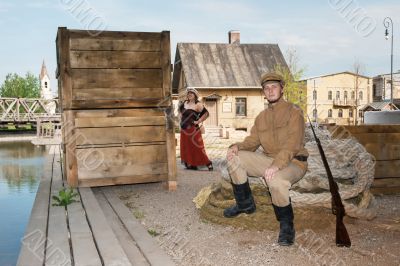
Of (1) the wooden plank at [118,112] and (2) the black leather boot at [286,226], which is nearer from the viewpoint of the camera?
(2) the black leather boot at [286,226]

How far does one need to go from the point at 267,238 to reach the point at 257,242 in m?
0.18

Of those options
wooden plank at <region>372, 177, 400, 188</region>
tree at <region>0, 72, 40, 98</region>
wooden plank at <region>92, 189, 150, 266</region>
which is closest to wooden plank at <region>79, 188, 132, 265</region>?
wooden plank at <region>92, 189, 150, 266</region>

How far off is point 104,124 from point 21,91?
261 ft

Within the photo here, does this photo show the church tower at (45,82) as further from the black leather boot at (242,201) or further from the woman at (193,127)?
the black leather boot at (242,201)

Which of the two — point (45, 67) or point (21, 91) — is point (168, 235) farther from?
point (45, 67)

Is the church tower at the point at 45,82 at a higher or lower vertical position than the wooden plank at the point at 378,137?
higher

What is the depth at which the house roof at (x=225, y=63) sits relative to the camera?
3203cm

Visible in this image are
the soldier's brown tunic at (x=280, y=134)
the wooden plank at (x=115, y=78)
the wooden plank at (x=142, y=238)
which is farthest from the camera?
the wooden plank at (x=115, y=78)

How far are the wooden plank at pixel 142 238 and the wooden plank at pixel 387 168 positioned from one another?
397 cm

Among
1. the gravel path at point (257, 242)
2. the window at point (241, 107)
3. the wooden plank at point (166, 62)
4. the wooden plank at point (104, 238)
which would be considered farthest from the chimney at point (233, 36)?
the wooden plank at point (104, 238)

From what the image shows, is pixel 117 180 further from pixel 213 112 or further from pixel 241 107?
pixel 241 107

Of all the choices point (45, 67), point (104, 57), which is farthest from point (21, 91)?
point (104, 57)

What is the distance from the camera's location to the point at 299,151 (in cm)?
441

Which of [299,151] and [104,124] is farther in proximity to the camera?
[104,124]
